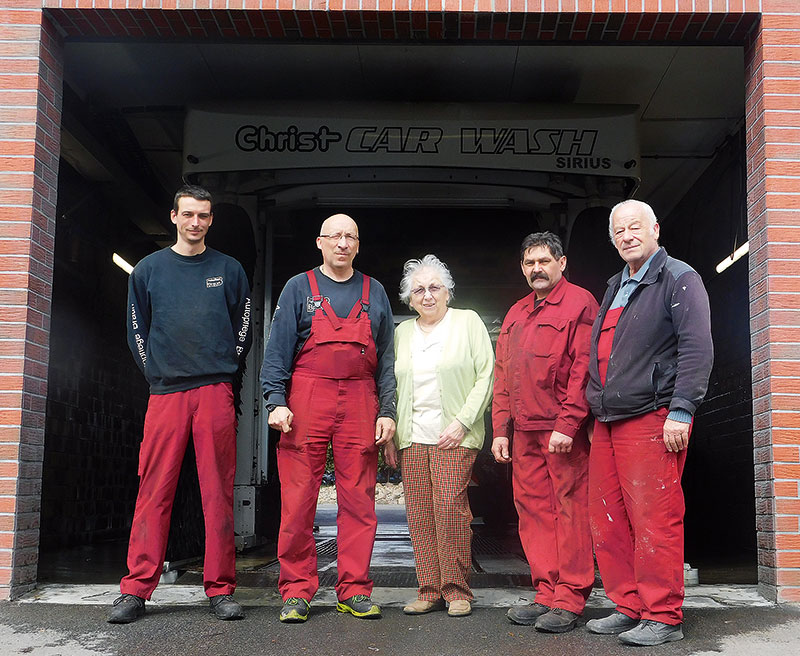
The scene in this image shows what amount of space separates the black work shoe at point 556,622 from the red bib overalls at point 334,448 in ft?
2.65

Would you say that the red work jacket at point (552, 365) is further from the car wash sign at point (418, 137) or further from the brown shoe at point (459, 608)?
the car wash sign at point (418, 137)

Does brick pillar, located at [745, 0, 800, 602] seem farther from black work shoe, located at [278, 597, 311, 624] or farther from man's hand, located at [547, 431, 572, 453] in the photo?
black work shoe, located at [278, 597, 311, 624]

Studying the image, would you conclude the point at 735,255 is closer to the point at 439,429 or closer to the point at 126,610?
the point at 439,429

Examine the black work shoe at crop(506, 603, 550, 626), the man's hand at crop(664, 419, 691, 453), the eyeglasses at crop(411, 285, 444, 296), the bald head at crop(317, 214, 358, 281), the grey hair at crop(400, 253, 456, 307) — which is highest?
the bald head at crop(317, 214, 358, 281)

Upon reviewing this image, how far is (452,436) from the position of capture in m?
3.79

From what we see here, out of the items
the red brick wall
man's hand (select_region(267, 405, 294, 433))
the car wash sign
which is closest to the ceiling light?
the car wash sign

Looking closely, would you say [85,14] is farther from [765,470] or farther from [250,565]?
[765,470]

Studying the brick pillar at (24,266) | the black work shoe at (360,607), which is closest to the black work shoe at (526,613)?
the black work shoe at (360,607)

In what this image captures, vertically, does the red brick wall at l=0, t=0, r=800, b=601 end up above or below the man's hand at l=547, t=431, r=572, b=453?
above

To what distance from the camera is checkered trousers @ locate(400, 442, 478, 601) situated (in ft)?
12.4

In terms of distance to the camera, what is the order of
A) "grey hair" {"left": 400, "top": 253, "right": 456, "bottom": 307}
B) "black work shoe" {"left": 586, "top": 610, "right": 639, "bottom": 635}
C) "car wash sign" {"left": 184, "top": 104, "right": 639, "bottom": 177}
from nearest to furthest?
"black work shoe" {"left": 586, "top": 610, "right": 639, "bottom": 635} → "grey hair" {"left": 400, "top": 253, "right": 456, "bottom": 307} → "car wash sign" {"left": 184, "top": 104, "right": 639, "bottom": 177}

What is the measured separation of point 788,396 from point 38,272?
378 cm

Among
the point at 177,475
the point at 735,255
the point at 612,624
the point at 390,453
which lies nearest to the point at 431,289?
the point at 390,453

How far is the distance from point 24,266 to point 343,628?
235 centimetres
